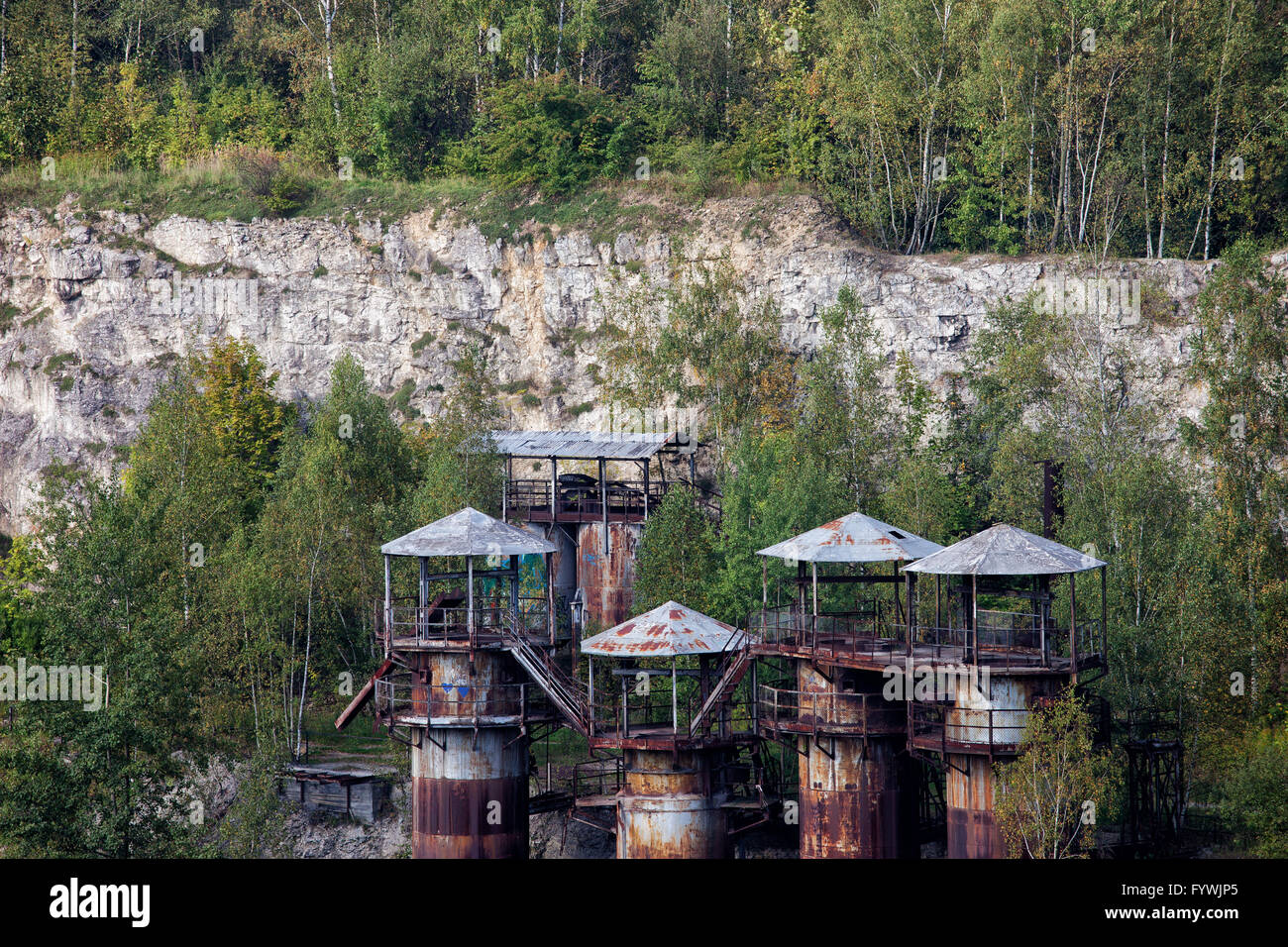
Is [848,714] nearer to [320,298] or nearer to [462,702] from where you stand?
[462,702]

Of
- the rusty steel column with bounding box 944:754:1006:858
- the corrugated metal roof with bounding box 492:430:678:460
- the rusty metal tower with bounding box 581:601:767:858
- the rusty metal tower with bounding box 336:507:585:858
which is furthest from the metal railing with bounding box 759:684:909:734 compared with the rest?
the corrugated metal roof with bounding box 492:430:678:460

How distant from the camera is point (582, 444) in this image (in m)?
65.9

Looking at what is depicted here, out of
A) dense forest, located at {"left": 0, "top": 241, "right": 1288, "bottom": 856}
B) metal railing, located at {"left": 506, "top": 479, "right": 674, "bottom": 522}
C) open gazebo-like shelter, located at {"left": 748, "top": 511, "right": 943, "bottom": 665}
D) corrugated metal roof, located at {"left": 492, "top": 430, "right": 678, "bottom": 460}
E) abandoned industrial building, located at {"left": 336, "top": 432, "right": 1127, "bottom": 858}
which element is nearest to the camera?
abandoned industrial building, located at {"left": 336, "top": 432, "right": 1127, "bottom": 858}

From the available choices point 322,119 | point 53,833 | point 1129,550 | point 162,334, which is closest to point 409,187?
point 322,119

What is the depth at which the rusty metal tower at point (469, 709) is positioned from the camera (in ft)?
157

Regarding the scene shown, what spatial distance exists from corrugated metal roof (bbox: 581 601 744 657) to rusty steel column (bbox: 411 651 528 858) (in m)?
3.34

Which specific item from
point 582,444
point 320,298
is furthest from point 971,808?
point 320,298

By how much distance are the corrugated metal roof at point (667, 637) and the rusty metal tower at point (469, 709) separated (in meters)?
2.41

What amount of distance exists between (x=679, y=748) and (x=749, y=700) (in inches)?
192

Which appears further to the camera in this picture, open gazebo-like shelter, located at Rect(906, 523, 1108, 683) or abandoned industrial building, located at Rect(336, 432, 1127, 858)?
abandoned industrial building, located at Rect(336, 432, 1127, 858)

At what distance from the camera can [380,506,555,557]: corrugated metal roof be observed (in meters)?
47.7

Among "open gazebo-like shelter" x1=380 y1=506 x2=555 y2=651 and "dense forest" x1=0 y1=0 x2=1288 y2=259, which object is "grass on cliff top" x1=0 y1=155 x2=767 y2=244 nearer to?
"dense forest" x1=0 y1=0 x2=1288 y2=259

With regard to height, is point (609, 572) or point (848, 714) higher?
point (609, 572)

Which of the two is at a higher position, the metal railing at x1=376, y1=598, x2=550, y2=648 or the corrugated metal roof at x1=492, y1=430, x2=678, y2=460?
the corrugated metal roof at x1=492, y1=430, x2=678, y2=460
